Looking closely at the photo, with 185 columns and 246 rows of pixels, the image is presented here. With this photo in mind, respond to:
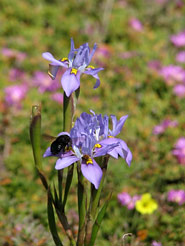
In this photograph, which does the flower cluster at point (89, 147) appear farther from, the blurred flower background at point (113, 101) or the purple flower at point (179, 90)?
the purple flower at point (179, 90)

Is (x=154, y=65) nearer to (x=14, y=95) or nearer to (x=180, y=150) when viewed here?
(x=180, y=150)

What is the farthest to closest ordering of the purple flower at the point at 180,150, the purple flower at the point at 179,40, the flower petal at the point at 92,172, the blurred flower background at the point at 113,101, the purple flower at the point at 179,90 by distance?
the purple flower at the point at 179,40 → the purple flower at the point at 179,90 → the purple flower at the point at 180,150 → the blurred flower background at the point at 113,101 → the flower petal at the point at 92,172

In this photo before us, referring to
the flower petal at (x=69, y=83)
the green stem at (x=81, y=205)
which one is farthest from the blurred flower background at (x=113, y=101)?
the flower petal at (x=69, y=83)

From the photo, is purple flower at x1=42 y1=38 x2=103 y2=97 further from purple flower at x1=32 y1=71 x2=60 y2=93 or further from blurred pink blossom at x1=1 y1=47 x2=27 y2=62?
blurred pink blossom at x1=1 y1=47 x2=27 y2=62

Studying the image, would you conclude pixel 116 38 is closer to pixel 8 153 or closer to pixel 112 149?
pixel 8 153

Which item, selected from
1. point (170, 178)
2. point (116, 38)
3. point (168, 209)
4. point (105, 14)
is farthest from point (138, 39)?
point (168, 209)

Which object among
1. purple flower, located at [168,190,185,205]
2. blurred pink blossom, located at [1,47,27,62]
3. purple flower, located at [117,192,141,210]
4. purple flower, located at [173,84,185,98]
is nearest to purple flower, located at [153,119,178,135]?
purple flower, located at [173,84,185,98]
